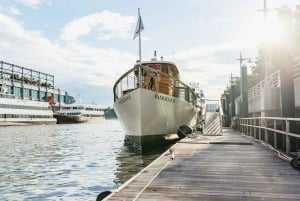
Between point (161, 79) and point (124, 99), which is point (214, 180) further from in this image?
point (161, 79)

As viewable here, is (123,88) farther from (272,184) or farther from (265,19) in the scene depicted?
(272,184)

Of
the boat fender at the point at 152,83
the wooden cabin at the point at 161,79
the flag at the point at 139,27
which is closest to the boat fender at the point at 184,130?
the wooden cabin at the point at 161,79

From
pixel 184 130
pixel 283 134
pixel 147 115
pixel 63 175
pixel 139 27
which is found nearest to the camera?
pixel 283 134

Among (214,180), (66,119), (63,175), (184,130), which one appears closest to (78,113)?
(66,119)

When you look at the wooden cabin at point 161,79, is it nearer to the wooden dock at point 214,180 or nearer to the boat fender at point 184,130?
the boat fender at point 184,130

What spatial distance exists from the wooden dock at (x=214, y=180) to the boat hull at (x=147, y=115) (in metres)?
8.82

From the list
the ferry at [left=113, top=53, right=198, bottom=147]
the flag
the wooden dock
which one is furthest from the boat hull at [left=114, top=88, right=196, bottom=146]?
the wooden dock

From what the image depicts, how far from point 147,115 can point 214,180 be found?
41.6 ft

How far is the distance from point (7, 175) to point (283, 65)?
1153cm

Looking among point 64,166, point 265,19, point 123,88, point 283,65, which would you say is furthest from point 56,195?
point 265,19

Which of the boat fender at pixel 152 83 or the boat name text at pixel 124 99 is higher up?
the boat fender at pixel 152 83

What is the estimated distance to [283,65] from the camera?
44.4 ft

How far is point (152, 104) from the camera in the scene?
812 inches

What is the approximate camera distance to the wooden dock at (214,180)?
6.48 meters
